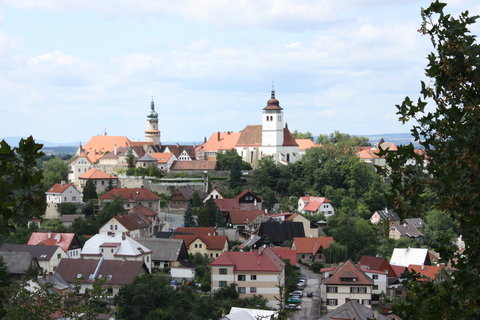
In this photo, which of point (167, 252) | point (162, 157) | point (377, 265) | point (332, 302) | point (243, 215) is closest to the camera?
point (332, 302)

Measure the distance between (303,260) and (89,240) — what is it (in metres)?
11.6

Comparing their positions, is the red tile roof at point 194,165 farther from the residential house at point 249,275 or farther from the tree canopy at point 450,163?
the tree canopy at point 450,163

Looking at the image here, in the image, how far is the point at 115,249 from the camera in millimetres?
35531

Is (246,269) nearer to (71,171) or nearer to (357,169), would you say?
(357,169)

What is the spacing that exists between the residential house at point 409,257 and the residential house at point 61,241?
1616 cm

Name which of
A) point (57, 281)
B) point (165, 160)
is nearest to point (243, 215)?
point (165, 160)

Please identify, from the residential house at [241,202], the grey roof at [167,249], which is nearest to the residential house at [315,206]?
the residential house at [241,202]

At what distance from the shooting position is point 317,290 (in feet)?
108

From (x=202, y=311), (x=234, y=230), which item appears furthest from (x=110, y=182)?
(x=202, y=311)

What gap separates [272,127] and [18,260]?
32262 mm

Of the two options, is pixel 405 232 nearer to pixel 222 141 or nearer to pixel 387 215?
pixel 387 215

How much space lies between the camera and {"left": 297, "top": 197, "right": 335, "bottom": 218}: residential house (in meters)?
49.9

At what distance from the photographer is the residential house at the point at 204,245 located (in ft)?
129

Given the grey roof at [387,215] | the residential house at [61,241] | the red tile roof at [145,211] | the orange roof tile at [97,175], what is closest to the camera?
the residential house at [61,241]
